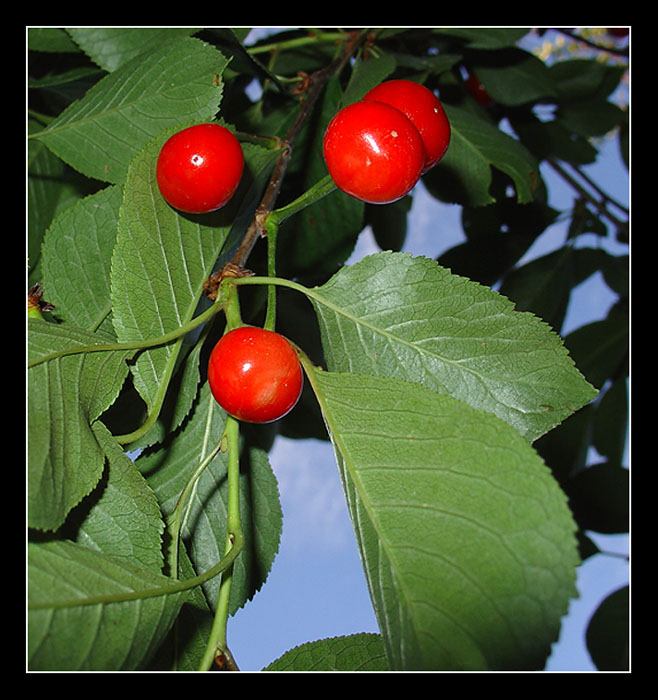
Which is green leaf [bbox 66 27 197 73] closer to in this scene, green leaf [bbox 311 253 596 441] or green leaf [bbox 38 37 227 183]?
green leaf [bbox 38 37 227 183]

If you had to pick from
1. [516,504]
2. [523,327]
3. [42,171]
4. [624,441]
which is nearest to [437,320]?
[523,327]

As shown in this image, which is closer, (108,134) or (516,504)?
(516,504)

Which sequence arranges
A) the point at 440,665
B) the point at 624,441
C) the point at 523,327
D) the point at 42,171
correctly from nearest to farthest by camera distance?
the point at 440,665 < the point at 523,327 < the point at 42,171 < the point at 624,441

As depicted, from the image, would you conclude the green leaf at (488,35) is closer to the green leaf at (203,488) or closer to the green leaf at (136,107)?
the green leaf at (136,107)

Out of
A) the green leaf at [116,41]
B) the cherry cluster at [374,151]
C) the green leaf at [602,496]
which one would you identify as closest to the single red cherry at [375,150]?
the cherry cluster at [374,151]

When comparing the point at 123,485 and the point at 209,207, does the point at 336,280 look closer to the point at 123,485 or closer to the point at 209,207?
the point at 209,207

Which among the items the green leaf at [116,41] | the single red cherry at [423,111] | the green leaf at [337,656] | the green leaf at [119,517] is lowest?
the green leaf at [337,656]

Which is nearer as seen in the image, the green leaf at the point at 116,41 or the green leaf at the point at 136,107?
the green leaf at the point at 136,107
